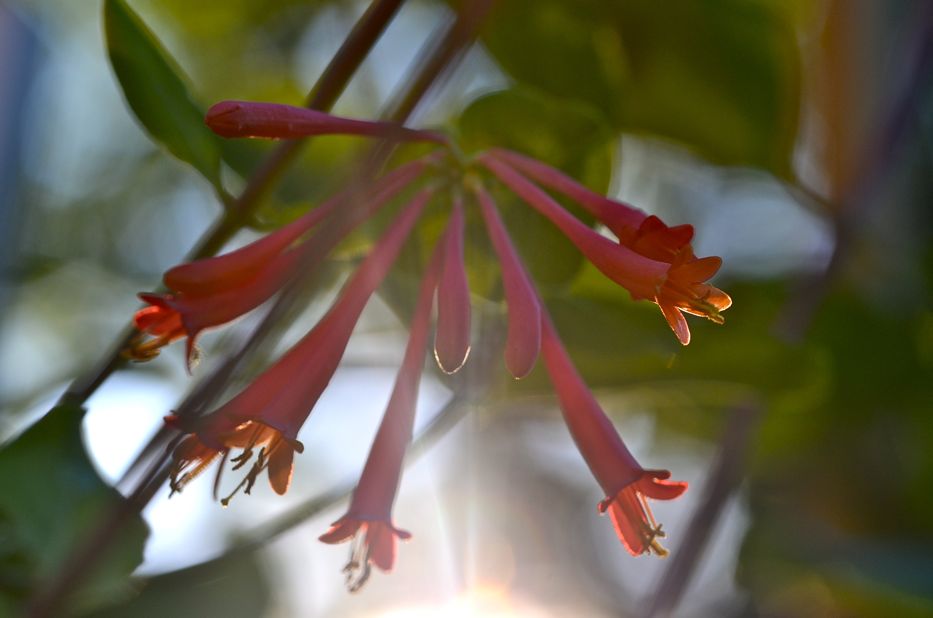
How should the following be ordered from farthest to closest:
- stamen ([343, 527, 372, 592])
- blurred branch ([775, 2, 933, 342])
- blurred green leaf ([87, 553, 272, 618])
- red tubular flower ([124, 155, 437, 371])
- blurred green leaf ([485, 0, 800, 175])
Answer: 1. blurred branch ([775, 2, 933, 342])
2. blurred green leaf ([485, 0, 800, 175])
3. blurred green leaf ([87, 553, 272, 618])
4. stamen ([343, 527, 372, 592])
5. red tubular flower ([124, 155, 437, 371])

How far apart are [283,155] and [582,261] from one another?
34 centimetres

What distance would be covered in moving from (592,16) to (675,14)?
12cm

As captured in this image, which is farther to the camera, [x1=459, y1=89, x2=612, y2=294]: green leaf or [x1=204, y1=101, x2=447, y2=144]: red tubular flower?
[x1=459, y1=89, x2=612, y2=294]: green leaf

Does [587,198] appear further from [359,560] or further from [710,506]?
[710,506]

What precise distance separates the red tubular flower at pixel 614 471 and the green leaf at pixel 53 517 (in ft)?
1.17

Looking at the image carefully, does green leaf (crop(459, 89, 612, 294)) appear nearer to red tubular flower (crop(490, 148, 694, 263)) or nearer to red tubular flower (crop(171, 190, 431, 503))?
red tubular flower (crop(490, 148, 694, 263))

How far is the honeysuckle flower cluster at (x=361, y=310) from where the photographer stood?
708 millimetres

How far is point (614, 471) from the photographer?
2.48ft

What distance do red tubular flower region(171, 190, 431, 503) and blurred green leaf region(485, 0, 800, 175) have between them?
17.5 inches

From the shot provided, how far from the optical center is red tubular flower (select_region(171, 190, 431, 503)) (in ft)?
2.32

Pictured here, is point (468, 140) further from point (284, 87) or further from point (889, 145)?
point (889, 145)

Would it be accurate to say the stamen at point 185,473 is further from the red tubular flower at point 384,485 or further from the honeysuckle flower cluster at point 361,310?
the red tubular flower at point 384,485

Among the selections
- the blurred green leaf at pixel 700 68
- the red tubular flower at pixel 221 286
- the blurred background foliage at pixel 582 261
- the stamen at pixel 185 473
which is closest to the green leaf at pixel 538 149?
the blurred background foliage at pixel 582 261

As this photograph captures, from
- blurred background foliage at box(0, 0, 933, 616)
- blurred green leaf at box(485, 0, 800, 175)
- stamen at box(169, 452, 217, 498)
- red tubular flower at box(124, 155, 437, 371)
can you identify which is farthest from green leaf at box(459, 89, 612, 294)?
stamen at box(169, 452, 217, 498)
